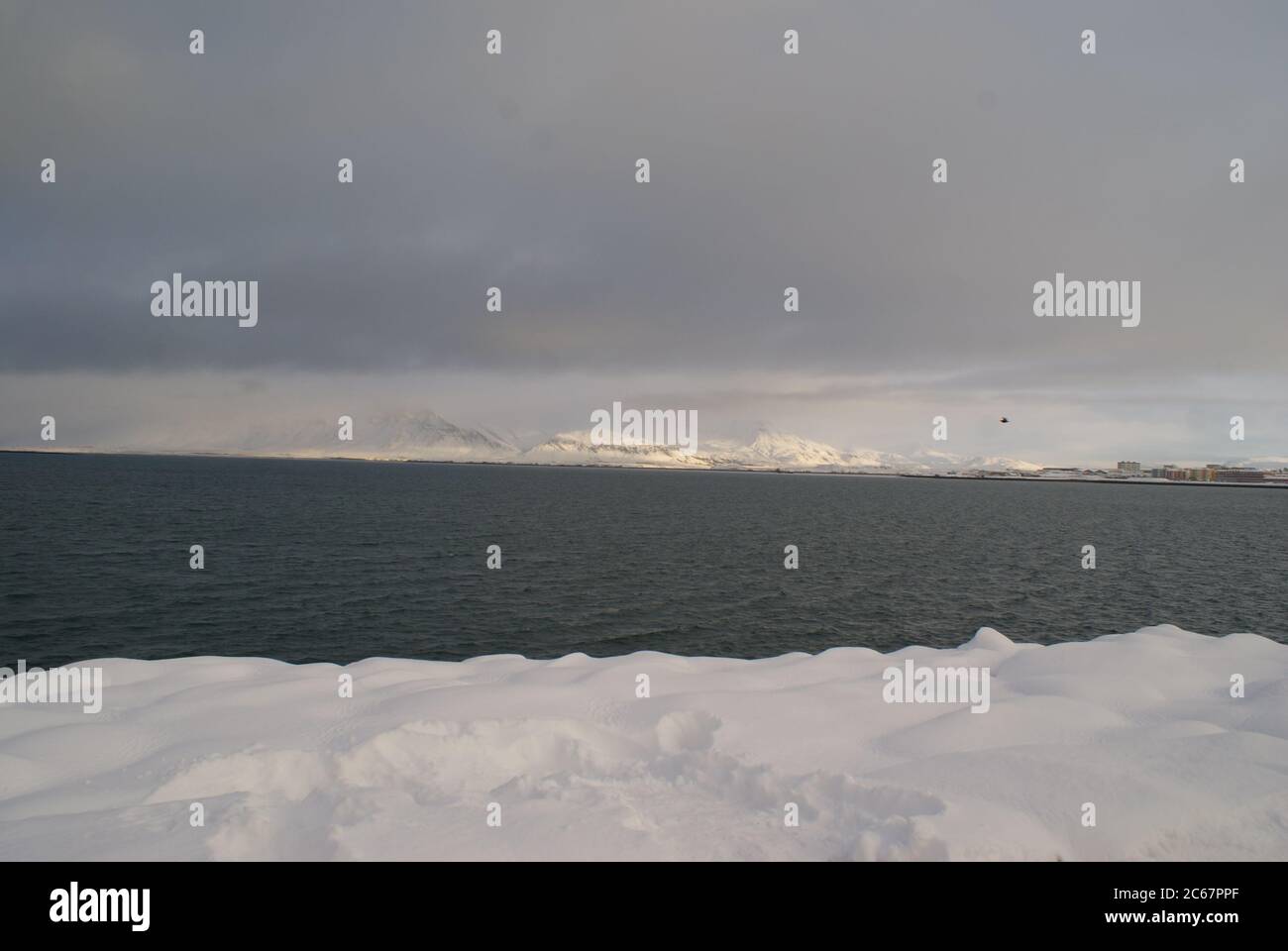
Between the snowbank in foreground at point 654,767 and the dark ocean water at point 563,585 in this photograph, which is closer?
the snowbank in foreground at point 654,767

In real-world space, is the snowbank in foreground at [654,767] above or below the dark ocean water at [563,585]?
above

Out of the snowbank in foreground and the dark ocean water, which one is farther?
the dark ocean water

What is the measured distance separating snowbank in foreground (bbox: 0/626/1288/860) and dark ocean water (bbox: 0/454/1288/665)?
2037 cm

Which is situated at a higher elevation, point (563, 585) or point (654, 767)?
point (654, 767)

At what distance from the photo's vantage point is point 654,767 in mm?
11242

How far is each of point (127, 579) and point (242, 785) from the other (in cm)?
4932

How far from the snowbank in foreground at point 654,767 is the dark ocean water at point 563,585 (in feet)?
66.8

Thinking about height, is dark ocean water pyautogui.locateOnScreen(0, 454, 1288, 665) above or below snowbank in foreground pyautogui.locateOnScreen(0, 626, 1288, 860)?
below

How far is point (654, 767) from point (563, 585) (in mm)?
40059

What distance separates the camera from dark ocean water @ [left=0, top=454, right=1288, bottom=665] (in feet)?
120

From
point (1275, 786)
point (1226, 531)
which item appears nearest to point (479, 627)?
point (1275, 786)

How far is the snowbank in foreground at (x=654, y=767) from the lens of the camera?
856 cm

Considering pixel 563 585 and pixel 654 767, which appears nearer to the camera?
pixel 654 767
